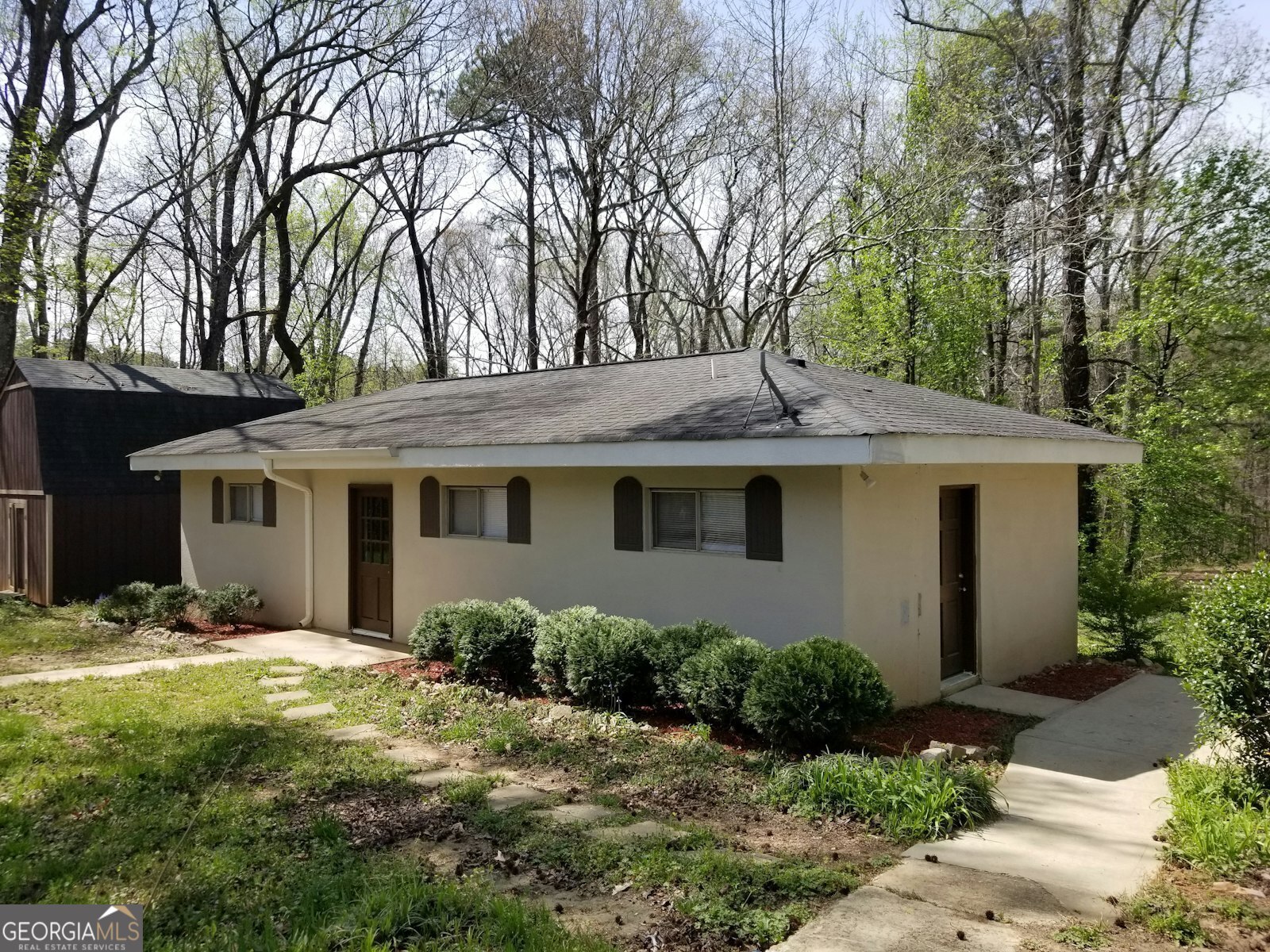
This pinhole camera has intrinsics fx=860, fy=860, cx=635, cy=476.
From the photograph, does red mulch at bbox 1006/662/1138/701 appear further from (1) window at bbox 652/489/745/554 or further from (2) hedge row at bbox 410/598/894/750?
(1) window at bbox 652/489/745/554

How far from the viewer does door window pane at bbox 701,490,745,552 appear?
785 centimetres

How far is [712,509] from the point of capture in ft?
26.5

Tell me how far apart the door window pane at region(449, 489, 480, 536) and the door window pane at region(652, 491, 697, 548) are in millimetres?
2741

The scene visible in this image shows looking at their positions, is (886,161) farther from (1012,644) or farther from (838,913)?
(838,913)

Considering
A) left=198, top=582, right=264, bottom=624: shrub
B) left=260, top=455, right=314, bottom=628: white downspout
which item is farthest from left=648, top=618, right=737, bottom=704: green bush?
left=198, top=582, right=264, bottom=624: shrub

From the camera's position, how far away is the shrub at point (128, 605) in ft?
41.0

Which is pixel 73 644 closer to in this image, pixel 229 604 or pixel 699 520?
pixel 229 604

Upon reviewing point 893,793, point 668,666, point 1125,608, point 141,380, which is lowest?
point 893,793

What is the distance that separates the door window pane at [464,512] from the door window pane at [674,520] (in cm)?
274

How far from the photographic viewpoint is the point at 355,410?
13.9 meters

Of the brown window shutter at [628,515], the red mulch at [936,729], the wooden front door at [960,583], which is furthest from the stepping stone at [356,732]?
the wooden front door at [960,583]

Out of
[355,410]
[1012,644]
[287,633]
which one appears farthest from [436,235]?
[1012,644]

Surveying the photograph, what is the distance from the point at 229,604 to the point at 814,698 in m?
9.47

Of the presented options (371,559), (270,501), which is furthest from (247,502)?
(371,559)
